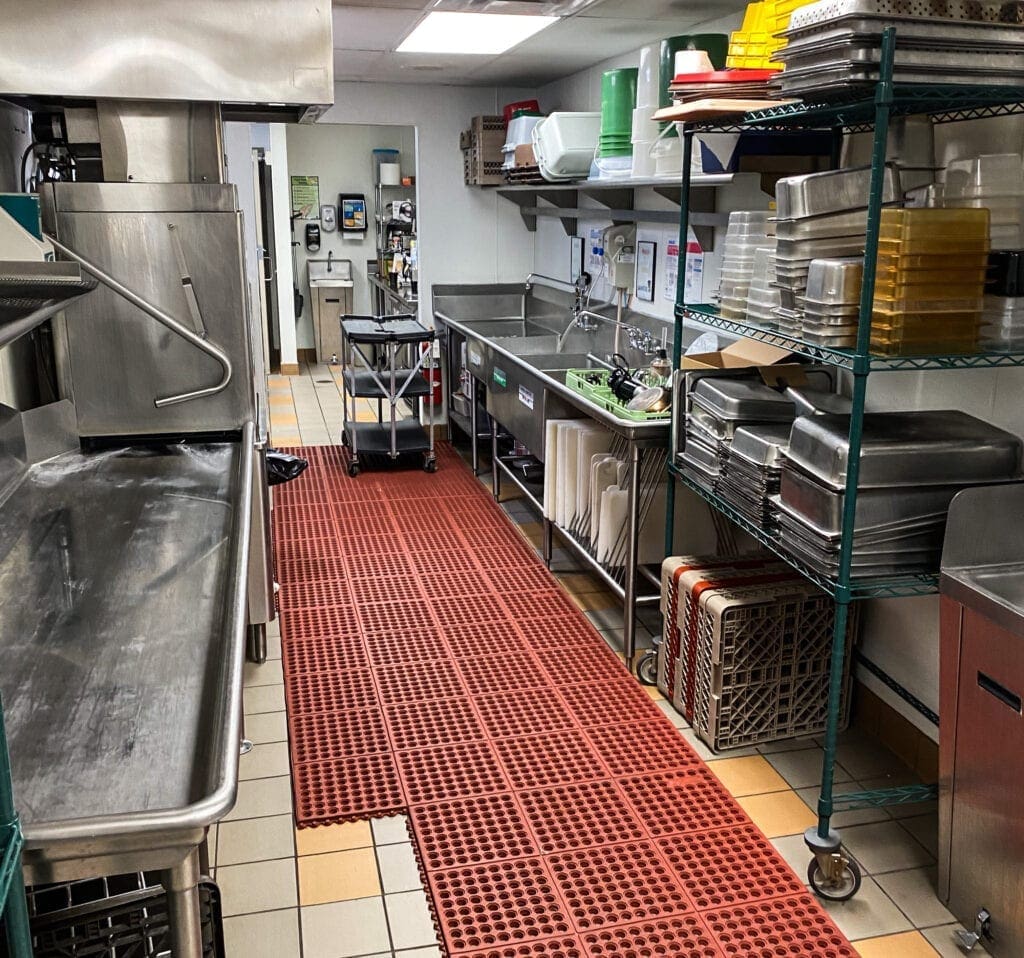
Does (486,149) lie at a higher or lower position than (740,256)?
higher

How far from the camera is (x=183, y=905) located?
1.30 metres

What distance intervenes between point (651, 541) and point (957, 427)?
55.9 inches

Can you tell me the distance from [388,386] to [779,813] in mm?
4004

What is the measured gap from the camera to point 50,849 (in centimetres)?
120

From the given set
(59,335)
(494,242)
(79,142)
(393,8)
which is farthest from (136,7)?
(494,242)

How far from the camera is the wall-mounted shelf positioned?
12.9 ft

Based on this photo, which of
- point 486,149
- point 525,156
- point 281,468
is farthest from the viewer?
point 486,149

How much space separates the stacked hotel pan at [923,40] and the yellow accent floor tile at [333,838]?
2.17 metres

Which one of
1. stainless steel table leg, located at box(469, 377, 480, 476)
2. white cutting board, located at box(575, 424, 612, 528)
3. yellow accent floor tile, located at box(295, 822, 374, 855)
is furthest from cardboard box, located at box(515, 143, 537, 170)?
yellow accent floor tile, located at box(295, 822, 374, 855)

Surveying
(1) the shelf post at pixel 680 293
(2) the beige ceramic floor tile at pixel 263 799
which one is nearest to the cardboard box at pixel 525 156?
(1) the shelf post at pixel 680 293

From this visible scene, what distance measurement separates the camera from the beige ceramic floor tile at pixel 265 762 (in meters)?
2.93

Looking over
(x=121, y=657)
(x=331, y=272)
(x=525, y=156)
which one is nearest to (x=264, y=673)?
(x=121, y=657)

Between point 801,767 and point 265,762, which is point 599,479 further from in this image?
point 265,762

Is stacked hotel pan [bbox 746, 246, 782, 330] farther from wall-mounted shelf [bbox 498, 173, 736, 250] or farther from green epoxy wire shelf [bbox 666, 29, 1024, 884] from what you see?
wall-mounted shelf [bbox 498, 173, 736, 250]
